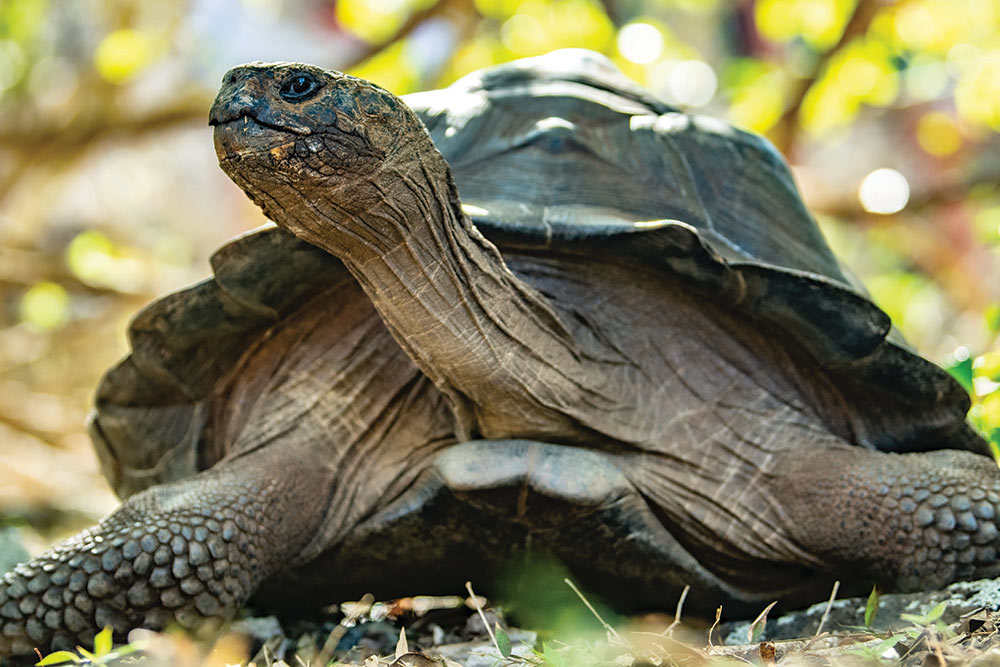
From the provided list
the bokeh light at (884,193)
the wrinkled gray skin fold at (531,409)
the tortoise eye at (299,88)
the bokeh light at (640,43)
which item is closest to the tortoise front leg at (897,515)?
the wrinkled gray skin fold at (531,409)

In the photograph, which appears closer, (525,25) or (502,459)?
(502,459)

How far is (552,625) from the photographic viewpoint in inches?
108

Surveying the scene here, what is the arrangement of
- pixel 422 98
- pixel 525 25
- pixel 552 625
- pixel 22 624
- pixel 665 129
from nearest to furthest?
pixel 22 624, pixel 552 625, pixel 665 129, pixel 422 98, pixel 525 25

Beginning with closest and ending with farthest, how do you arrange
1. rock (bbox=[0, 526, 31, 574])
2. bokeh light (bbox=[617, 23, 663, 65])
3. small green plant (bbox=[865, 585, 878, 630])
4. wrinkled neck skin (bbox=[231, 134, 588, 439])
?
wrinkled neck skin (bbox=[231, 134, 588, 439])
small green plant (bbox=[865, 585, 878, 630])
rock (bbox=[0, 526, 31, 574])
bokeh light (bbox=[617, 23, 663, 65])

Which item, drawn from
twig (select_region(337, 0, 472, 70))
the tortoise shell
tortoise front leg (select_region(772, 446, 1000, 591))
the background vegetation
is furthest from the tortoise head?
twig (select_region(337, 0, 472, 70))

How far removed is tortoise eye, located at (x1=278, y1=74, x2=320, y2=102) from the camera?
209cm

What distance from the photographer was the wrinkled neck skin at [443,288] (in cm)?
225

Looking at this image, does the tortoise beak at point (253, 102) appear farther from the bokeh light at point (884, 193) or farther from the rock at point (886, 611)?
the bokeh light at point (884, 193)

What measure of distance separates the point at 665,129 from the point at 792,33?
4852 mm

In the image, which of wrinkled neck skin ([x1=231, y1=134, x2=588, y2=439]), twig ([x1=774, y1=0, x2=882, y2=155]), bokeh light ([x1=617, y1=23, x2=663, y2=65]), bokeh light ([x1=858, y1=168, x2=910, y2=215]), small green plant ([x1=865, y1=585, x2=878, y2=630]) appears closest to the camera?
wrinkled neck skin ([x1=231, y1=134, x2=588, y2=439])

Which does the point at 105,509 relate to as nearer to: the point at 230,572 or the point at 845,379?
the point at 230,572

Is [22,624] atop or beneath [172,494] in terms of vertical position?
beneath

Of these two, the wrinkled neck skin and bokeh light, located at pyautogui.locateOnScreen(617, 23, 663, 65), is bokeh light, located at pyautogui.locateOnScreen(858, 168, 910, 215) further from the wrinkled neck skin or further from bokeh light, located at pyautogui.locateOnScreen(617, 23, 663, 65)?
the wrinkled neck skin

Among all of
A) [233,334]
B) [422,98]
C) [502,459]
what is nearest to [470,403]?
[502,459]
